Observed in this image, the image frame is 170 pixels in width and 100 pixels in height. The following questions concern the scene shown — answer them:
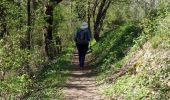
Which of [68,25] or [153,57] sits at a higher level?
[153,57]

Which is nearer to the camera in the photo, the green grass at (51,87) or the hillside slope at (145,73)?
the hillside slope at (145,73)

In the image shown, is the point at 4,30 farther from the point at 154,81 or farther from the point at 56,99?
the point at 154,81

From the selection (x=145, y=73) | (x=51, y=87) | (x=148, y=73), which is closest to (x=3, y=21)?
(x=51, y=87)

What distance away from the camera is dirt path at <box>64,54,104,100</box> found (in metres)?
12.8

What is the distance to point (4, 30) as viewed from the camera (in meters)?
26.2

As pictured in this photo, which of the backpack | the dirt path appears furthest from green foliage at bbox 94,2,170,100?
the backpack

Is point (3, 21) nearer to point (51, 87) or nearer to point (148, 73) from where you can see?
point (51, 87)

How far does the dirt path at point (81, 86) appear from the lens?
42.0 ft

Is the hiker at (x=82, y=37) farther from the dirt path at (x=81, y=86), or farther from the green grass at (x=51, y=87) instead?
the green grass at (x=51, y=87)

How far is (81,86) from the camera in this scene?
49.7 ft

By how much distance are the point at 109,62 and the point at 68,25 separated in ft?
118

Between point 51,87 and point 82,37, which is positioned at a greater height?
point 82,37

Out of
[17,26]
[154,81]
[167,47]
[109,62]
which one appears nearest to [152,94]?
[154,81]

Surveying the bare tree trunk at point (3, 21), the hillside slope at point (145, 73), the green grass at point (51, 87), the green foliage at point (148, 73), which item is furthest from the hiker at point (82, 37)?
the bare tree trunk at point (3, 21)
